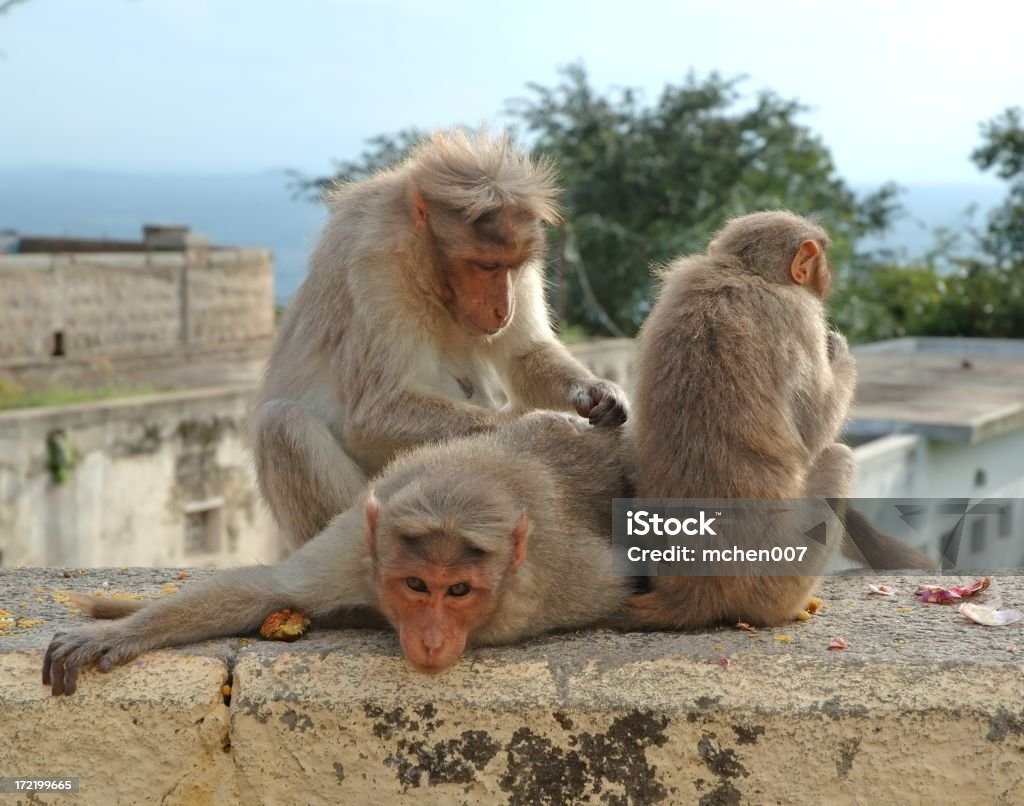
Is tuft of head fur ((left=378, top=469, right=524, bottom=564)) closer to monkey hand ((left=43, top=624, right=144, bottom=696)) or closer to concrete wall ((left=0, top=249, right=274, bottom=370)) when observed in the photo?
monkey hand ((left=43, top=624, right=144, bottom=696))

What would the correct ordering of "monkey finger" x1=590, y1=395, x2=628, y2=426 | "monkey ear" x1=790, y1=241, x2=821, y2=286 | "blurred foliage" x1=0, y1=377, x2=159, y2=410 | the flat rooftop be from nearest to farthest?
1. "monkey ear" x1=790, y1=241, x2=821, y2=286
2. "monkey finger" x1=590, y1=395, x2=628, y2=426
3. the flat rooftop
4. "blurred foliage" x1=0, y1=377, x2=159, y2=410

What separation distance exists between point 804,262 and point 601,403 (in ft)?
2.52

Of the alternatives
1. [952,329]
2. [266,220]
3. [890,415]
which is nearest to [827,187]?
[952,329]

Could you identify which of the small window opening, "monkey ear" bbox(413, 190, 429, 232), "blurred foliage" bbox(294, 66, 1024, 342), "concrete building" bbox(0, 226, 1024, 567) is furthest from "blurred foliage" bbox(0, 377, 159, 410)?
"monkey ear" bbox(413, 190, 429, 232)

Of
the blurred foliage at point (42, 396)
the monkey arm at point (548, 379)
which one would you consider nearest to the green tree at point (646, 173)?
the blurred foliage at point (42, 396)

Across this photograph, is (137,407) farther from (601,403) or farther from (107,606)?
(107,606)

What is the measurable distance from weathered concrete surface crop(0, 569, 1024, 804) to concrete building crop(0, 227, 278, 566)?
12.4m

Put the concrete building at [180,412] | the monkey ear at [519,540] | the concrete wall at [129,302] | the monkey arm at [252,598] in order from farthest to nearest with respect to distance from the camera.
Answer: the concrete wall at [129,302] → the concrete building at [180,412] → the monkey arm at [252,598] → the monkey ear at [519,540]

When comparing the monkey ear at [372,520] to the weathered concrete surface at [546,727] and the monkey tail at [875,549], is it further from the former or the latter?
the monkey tail at [875,549]

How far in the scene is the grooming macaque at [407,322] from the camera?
4.32 meters

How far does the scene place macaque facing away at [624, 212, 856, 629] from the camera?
3.44 metres

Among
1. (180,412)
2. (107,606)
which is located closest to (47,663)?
(107,606)

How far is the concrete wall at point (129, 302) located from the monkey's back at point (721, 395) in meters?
24.0

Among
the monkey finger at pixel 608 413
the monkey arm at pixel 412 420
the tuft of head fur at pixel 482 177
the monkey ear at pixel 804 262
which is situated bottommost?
the monkey arm at pixel 412 420
